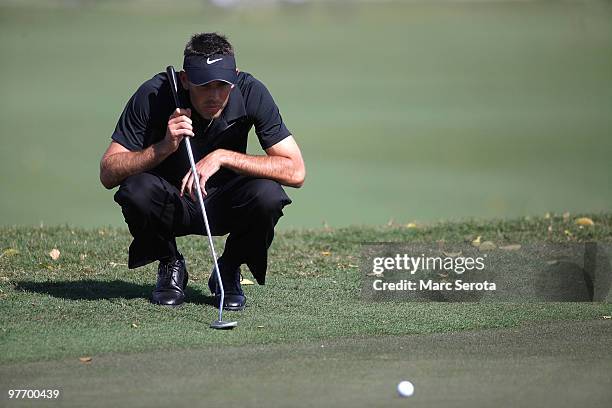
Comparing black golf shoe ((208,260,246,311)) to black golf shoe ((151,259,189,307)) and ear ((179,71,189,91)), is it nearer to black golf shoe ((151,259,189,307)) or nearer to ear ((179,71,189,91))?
black golf shoe ((151,259,189,307))

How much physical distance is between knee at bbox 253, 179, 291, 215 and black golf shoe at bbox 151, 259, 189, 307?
2.15ft

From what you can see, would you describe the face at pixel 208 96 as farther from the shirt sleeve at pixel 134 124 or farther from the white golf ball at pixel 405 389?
the white golf ball at pixel 405 389

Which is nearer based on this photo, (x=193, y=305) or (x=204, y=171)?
(x=204, y=171)

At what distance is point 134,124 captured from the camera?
19.7 feet

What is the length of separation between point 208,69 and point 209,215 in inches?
36.2

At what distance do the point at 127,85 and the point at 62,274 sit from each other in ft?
54.1

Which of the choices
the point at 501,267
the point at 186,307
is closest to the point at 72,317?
the point at 186,307

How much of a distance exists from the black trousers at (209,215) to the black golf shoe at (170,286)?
0.07m

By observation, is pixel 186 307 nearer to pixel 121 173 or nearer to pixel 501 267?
pixel 121 173

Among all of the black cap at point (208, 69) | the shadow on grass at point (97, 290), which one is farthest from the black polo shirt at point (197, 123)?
the shadow on grass at point (97, 290)

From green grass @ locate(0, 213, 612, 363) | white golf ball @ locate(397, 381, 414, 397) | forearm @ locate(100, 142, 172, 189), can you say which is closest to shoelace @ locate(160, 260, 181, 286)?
green grass @ locate(0, 213, 612, 363)

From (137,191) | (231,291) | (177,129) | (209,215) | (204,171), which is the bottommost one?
(231,291)

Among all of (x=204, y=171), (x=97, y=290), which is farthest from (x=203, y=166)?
(x=97, y=290)

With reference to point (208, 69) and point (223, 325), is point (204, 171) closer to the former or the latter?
point (208, 69)
